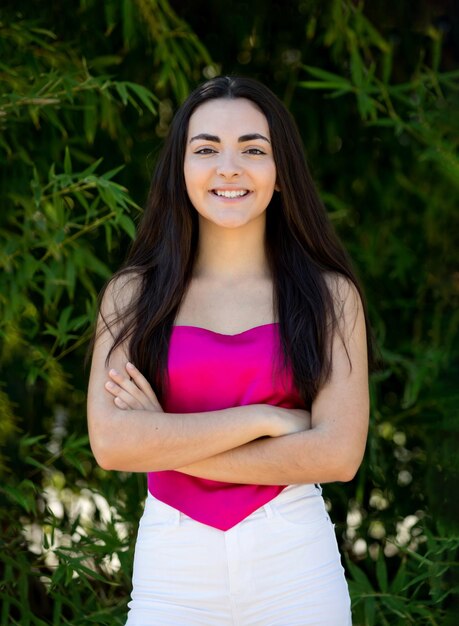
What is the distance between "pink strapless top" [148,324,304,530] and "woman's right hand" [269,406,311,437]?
0.04m

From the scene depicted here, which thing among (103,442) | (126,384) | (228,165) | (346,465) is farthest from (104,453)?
(228,165)

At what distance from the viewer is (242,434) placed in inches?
70.8

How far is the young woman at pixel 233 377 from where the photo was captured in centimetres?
179

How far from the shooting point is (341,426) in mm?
1840

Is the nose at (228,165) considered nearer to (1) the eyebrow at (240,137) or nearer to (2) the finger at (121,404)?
(1) the eyebrow at (240,137)

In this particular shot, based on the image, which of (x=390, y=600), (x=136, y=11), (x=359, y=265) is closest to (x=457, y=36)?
(x=359, y=265)

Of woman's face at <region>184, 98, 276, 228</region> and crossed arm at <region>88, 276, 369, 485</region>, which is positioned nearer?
crossed arm at <region>88, 276, 369, 485</region>

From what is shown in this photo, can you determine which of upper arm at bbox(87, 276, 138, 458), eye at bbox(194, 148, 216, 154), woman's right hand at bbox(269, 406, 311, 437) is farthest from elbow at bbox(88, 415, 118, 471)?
eye at bbox(194, 148, 216, 154)

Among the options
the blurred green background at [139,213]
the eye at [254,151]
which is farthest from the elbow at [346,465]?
the blurred green background at [139,213]

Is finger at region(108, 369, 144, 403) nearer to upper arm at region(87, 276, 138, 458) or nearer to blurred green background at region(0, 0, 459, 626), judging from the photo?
upper arm at region(87, 276, 138, 458)

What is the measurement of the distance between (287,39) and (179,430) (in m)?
1.67

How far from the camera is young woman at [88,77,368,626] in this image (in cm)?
179

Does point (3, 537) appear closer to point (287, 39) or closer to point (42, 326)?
point (42, 326)

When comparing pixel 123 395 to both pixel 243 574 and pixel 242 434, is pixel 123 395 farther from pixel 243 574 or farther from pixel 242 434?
pixel 243 574
